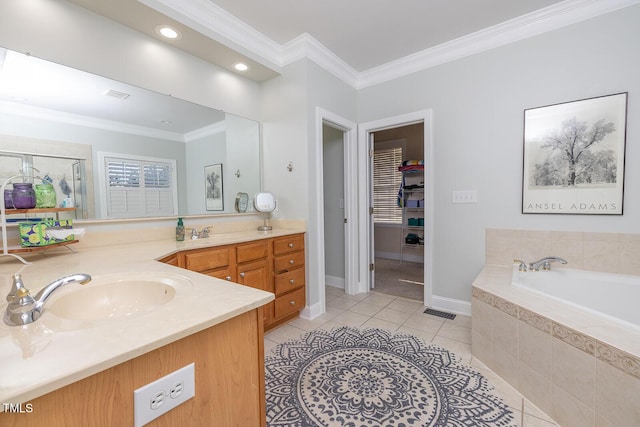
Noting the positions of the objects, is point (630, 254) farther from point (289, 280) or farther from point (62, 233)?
point (62, 233)

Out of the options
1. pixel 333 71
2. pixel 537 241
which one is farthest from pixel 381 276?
pixel 333 71

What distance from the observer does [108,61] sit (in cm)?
189

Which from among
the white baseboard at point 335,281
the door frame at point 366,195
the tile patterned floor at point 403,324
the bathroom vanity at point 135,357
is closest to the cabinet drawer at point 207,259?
the bathroom vanity at point 135,357

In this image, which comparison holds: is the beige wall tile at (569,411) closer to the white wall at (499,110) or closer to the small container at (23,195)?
the white wall at (499,110)

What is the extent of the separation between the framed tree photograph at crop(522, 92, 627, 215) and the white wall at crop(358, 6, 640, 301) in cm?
5

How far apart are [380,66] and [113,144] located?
266 centimetres

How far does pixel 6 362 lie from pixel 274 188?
2.45 m

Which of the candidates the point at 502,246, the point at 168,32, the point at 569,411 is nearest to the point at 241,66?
the point at 168,32

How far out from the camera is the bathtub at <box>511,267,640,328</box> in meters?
1.85

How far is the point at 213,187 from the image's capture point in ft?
8.26

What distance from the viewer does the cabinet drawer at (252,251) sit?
2.10 meters

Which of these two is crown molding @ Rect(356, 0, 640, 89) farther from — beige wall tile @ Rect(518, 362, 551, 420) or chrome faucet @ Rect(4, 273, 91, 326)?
chrome faucet @ Rect(4, 273, 91, 326)

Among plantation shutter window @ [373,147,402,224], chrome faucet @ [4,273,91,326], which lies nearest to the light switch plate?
→ plantation shutter window @ [373,147,402,224]

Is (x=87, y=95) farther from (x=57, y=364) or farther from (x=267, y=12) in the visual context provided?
(x=57, y=364)
